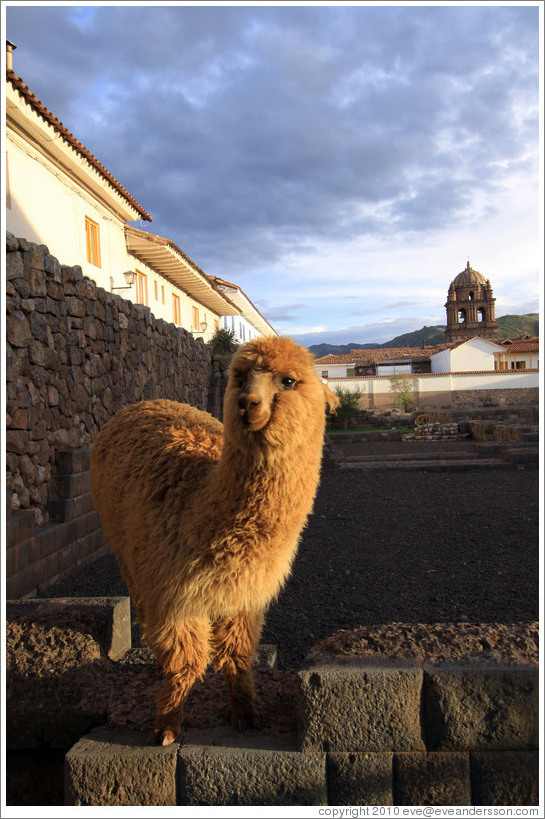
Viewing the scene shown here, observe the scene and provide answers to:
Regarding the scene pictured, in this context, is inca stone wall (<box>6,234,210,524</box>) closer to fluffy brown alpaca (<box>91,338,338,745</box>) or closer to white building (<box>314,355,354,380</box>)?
fluffy brown alpaca (<box>91,338,338,745</box>)

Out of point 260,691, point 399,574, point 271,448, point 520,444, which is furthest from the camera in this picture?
point 520,444

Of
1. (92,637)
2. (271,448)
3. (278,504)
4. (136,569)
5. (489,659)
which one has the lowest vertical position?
(92,637)

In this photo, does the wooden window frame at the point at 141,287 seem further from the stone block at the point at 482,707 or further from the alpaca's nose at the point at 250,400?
the stone block at the point at 482,707

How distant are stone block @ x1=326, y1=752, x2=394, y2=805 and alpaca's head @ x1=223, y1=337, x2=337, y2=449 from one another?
1187 mm

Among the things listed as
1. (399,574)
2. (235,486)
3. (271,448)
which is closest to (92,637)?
(235,486)

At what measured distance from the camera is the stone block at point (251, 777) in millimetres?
2010

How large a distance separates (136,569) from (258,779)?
3.31 ft

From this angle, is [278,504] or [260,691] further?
[260,691]

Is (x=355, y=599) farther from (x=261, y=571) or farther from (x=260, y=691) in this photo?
(x=261, y=571)

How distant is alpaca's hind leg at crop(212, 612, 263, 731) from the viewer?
229cm

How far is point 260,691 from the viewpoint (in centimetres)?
261

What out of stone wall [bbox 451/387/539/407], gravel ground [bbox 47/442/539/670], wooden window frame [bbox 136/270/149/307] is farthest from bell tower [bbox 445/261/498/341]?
gravel ground [bbox 47/442/539/670]

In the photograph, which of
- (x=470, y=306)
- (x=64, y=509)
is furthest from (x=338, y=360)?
(x=64, y=509)

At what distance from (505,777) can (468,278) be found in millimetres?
70427
